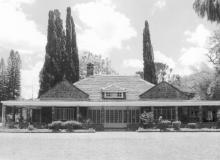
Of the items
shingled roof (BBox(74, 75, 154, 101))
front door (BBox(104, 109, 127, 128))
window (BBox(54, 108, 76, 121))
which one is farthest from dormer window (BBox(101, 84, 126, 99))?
window (BBox(54, 108, 76, 121))

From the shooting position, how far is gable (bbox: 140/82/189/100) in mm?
40125

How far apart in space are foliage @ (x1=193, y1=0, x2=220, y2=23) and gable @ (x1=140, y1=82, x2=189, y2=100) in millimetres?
29744

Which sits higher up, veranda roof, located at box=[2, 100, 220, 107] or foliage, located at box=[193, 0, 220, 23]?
foliage, located at box=[193, 0, 220, 23]

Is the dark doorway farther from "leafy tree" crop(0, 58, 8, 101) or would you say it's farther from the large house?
"leafy tree" crop(0, 58, 8, 101)

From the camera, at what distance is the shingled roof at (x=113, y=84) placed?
41228 mm

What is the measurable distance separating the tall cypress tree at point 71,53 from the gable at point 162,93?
A: 10128 mm

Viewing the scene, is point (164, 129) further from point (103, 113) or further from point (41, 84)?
point (41, 84)

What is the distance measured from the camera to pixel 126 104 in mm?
37250

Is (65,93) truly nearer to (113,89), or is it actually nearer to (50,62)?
(113,89)

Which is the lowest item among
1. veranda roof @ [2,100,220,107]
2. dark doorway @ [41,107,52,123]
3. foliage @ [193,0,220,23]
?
dark doorway @ [41,107,52,123]
